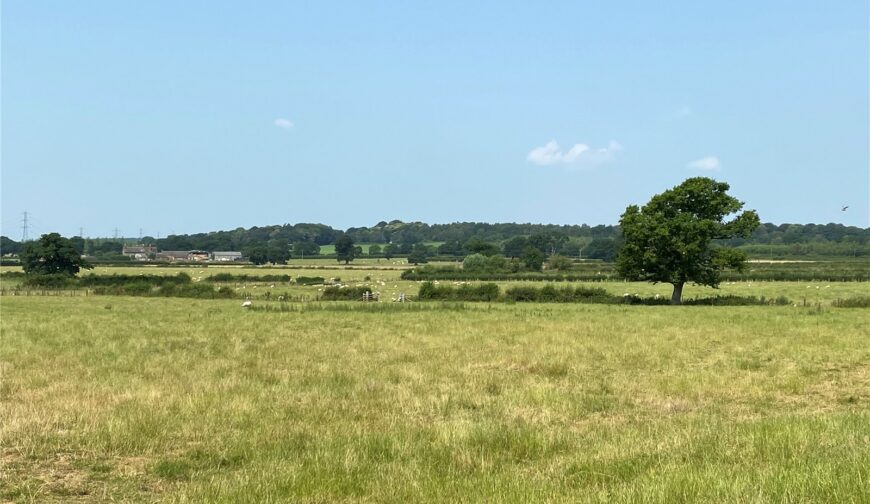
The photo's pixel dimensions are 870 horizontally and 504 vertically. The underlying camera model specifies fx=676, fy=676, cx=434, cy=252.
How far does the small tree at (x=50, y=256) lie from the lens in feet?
323

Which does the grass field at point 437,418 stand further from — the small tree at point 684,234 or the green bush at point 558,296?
the green bush at point 558,296

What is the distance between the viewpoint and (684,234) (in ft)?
169

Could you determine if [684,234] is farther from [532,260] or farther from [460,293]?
[532,260]

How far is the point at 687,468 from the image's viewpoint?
7.07m

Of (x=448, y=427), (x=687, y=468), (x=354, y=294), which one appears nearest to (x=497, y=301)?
(x=354, y=294)

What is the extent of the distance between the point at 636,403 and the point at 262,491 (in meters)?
8.74

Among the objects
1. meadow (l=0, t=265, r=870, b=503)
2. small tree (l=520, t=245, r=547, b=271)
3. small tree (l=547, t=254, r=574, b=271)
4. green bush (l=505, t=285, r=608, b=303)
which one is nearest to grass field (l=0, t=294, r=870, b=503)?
meadow (l=0, t=265, r=870, b=503)

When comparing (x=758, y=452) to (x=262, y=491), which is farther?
(x=758, y=452)

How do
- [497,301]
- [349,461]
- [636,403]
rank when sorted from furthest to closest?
1. [497,301]
2. [636,403]
3. [349,461]

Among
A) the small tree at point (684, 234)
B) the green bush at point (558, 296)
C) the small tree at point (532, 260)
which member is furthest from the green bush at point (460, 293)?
the small tree at point (532, 260)

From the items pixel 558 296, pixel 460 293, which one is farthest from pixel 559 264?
pixel 558 296

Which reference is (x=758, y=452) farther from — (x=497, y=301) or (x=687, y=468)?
(x=497, y=301)

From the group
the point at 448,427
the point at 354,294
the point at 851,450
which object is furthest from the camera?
the point at 354,294

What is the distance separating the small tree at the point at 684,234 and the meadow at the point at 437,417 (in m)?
23.8
